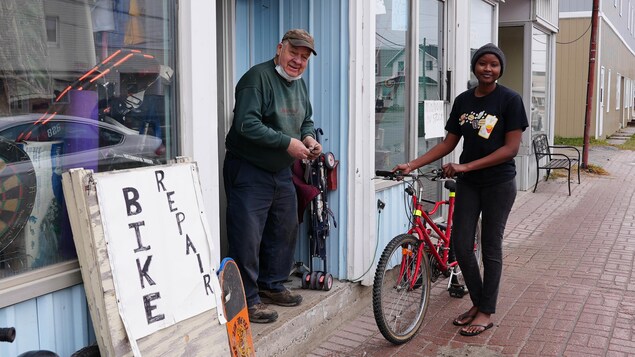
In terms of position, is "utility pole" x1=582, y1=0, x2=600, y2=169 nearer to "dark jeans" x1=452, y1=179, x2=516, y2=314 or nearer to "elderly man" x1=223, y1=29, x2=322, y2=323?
"dark jeans" x1=452, y1=179, x2=516, y2=314

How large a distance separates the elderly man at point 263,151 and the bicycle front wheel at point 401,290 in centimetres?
69

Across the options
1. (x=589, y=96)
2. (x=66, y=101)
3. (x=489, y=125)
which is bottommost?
(x=489, y=125)

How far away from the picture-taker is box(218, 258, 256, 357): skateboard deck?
3.51 meters

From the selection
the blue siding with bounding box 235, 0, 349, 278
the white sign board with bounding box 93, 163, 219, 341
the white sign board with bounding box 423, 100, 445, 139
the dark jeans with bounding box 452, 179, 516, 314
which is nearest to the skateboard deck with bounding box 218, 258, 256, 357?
the white sign board with bounding box 93, 163, 219, 341

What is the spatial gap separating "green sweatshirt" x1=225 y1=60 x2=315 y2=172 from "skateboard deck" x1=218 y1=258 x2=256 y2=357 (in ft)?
2.73

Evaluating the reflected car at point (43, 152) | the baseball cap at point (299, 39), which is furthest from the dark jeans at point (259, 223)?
the reflected car at point (43, 152)

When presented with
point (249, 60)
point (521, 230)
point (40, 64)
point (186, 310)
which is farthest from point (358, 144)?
point (521, 230)

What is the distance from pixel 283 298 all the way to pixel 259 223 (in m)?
0.60

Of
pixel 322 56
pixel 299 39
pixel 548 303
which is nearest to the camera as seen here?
pixel 299 39

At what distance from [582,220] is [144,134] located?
7540mm

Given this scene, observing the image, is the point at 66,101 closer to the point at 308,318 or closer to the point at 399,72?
the point at 308,318

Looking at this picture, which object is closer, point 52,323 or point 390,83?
point 52,323

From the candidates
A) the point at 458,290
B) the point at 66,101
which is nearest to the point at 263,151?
the point at 66,101

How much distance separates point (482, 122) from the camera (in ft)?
15.5
